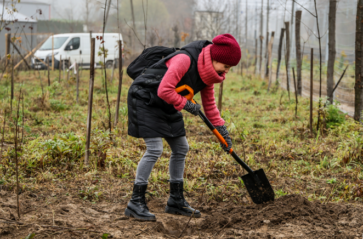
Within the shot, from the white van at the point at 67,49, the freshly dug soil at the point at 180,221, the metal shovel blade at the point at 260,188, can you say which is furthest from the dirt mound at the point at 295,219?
the white van at the point at 67,49

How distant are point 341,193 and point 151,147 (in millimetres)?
2011

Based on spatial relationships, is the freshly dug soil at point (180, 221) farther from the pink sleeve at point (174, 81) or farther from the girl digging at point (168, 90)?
the pink sleeve at point (174, 81)

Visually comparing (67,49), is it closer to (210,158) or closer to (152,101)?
(210,158)

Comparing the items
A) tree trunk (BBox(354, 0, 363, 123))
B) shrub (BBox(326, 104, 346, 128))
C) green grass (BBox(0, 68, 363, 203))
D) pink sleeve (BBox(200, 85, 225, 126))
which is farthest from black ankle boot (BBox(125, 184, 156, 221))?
shrub (BBox(326, 104, 346, 128))

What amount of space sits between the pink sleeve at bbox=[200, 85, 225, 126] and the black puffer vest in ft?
0.90

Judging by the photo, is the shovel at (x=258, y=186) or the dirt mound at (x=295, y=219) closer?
the dirt mound at (x=295, y=219)

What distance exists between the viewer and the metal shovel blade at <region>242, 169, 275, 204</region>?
3.07 meters

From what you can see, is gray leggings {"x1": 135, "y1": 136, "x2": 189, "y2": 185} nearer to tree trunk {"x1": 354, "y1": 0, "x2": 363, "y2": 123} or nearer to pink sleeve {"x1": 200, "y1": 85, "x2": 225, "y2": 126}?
pink sleeve {"x1": 200, "y1": 85, "x2": 225, "y2": 126}

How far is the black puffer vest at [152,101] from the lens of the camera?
2.58 m

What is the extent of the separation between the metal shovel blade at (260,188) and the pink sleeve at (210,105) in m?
0.57

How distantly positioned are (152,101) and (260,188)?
4.24 feet

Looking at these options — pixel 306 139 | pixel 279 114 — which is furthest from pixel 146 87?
pixel 279 114

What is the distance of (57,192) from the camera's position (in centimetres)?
329

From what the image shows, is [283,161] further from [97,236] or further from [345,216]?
[97,236]
